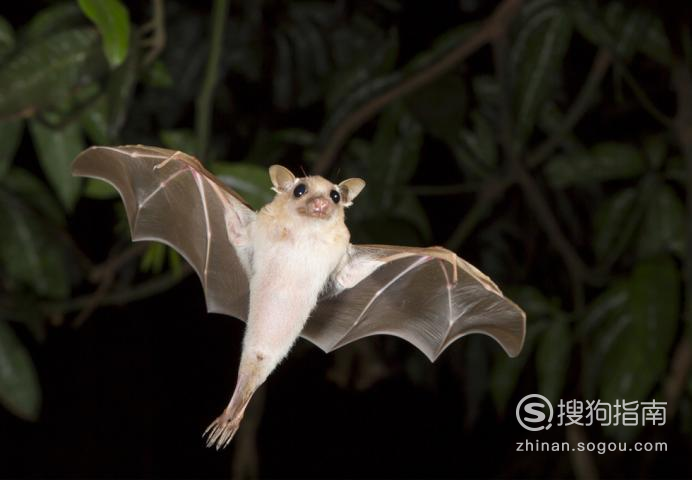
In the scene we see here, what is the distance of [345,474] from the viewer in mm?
6215

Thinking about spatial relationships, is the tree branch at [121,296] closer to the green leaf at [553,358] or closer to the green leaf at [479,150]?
the green leaf at [479,150]

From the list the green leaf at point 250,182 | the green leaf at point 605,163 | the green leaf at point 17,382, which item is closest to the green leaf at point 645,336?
the green leaf at point 605,163

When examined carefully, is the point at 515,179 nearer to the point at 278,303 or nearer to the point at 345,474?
the point at 278,303

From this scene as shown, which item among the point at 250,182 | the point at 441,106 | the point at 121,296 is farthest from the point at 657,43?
the point at 121,296

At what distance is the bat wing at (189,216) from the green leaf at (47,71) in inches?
29.5

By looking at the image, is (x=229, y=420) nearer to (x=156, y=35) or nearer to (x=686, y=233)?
(x=156, y=35)

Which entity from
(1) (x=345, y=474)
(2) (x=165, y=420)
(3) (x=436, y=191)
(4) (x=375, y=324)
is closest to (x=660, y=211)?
(3) (x=436, y=191)

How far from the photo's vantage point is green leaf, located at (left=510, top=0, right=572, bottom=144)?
326cm

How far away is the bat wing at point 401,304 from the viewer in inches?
69.2

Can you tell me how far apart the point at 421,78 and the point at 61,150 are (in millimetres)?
1324

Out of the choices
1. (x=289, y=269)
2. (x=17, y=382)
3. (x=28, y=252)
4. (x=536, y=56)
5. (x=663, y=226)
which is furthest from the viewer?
(x=663, y=226)

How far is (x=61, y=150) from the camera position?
9.61 ft

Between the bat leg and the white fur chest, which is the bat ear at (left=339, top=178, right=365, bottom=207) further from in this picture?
the bat leg

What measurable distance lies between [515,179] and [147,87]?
1.88m
